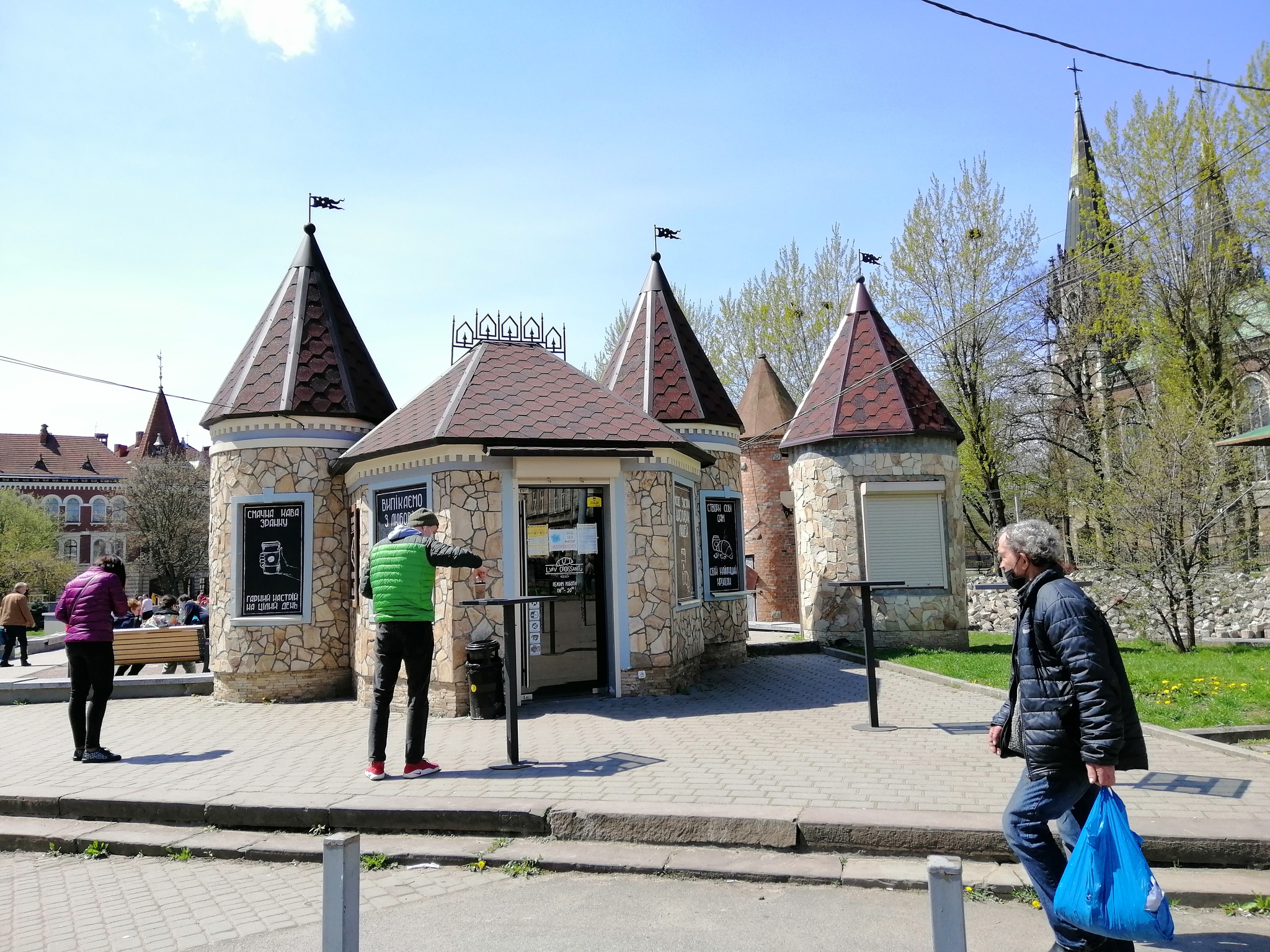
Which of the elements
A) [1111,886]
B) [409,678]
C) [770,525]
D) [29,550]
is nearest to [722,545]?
[409,678]

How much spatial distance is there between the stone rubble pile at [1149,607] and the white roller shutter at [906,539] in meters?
0.99

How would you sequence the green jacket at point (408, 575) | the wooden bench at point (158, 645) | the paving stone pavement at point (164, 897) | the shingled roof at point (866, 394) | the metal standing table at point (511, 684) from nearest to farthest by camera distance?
the paving stone pavement at point (164, 897) < the metal standing table at point (511, 684) < the green jacket at point (408, 575) < the wooden bench at point (158, 645) < the shingled roof at point (866, 394)

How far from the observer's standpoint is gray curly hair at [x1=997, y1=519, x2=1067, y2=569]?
155 inches

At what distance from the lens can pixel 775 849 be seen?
Result: 541cm

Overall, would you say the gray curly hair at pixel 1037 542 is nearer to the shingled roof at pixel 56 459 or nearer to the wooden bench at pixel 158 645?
the wooden bench at pixel 158 645

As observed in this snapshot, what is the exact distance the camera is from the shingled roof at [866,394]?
15.0m

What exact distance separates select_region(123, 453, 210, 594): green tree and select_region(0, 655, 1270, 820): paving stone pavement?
141 ft

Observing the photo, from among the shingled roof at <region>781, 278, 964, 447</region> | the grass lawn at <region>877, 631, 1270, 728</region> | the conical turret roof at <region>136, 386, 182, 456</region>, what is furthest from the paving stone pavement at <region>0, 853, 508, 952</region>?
the conical turret roof at <region>136, 386, 182, 456</region>

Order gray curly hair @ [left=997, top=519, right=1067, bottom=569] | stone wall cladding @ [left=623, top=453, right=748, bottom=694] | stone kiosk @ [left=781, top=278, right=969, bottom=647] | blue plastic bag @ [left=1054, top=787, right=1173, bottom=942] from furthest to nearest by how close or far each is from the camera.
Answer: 1. stone kiosk @ [left=781, top=278, right=969, bottom=647]
2. stone wall cladding @ [left=623, top=453, right=748, bottom=694]
3. gray curly hair @ [left=997, top=519, right=1067, bottom=569]
4. blue plastic bag @ [left=1054, top=787, right=1173, bottom=942]

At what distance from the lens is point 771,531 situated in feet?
77.6

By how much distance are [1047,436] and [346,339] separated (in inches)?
983

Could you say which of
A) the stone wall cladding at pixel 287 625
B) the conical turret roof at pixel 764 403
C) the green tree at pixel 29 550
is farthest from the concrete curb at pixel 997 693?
the green tree at pixel 29 550

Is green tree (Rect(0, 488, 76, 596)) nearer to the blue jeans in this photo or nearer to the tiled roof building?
the tiled roof building

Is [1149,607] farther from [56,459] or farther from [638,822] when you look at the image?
[56,459]
